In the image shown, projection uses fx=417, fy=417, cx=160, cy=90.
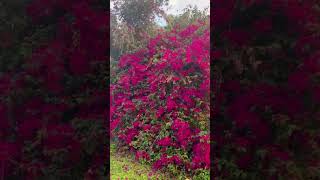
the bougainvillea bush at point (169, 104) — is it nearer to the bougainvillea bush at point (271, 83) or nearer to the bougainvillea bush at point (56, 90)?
the bougainvillea bush at point (271, 83)

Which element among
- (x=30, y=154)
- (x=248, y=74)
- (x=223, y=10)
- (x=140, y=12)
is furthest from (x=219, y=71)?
(x=140, y=12)

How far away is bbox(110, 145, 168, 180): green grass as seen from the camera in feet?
17.5

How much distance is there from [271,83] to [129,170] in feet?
10.8

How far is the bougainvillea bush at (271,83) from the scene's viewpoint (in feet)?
8.52

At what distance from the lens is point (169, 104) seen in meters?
5.61

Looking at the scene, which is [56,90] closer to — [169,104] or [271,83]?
[271,83]

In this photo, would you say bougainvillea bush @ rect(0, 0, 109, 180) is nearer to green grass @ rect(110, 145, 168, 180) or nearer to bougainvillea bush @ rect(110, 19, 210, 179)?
green grass @ rect(110, 145, 168, 180)

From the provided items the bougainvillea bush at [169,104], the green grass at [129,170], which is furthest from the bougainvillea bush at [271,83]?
the green grass at [129,170]

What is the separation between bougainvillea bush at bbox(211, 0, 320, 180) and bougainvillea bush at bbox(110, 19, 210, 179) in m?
2.48

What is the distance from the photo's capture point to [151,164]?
5.68 meters

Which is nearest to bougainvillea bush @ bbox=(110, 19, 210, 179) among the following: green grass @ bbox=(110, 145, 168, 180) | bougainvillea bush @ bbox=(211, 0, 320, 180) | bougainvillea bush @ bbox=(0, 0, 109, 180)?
green grass @ bbox=(110, 145, 168, 180)

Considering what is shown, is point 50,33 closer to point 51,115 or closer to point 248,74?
point 51,115

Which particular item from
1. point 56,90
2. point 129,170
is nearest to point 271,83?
point 56,90

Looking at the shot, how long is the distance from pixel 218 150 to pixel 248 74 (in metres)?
0.56
